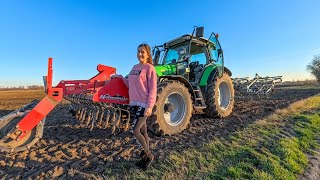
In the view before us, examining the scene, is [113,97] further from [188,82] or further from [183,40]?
[183,40]

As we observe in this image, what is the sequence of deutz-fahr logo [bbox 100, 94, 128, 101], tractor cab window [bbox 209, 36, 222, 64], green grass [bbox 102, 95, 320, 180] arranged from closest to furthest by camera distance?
green grass [bbox 102, 95, 320, 180], deutz-fahr logo [bbox 100, 94, 128, 101], tractor cab window [bbox 209, 36, 222, 64]

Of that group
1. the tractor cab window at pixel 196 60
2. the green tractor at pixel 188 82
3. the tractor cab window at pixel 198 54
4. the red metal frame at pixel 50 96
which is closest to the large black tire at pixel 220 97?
the green tractor at pixel 188 82

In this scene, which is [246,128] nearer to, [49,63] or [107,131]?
[107,131]

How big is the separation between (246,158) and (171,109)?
2.13 m

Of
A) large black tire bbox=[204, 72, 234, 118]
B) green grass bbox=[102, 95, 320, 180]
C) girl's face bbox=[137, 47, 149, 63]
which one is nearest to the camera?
green grass bbox=[102, 95, 320, 180]

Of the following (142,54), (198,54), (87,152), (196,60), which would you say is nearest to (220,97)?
(196,60)

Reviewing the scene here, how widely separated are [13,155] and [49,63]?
1729 millimetres

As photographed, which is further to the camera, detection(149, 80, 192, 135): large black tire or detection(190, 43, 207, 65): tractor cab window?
detection(190, 43, 207, 65): tractor cab window

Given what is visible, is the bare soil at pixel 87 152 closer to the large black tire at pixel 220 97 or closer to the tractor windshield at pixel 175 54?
the large black tire at pixel 220 97

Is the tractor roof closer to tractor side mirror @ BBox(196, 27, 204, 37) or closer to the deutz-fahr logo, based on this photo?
tractor side mirror @ BBox(196, 27, 204, 37)

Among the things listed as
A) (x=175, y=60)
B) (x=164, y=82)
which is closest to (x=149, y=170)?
(x=164, y=82)

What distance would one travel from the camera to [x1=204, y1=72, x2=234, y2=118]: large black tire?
679cm

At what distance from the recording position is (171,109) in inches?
217

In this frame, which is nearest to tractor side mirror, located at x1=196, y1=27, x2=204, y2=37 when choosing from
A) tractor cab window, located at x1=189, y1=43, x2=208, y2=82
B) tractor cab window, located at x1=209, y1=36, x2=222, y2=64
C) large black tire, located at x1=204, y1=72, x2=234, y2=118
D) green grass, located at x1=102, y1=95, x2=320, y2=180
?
tractor cab window, located at x1=189, y1=43, x2=208, y2=82
